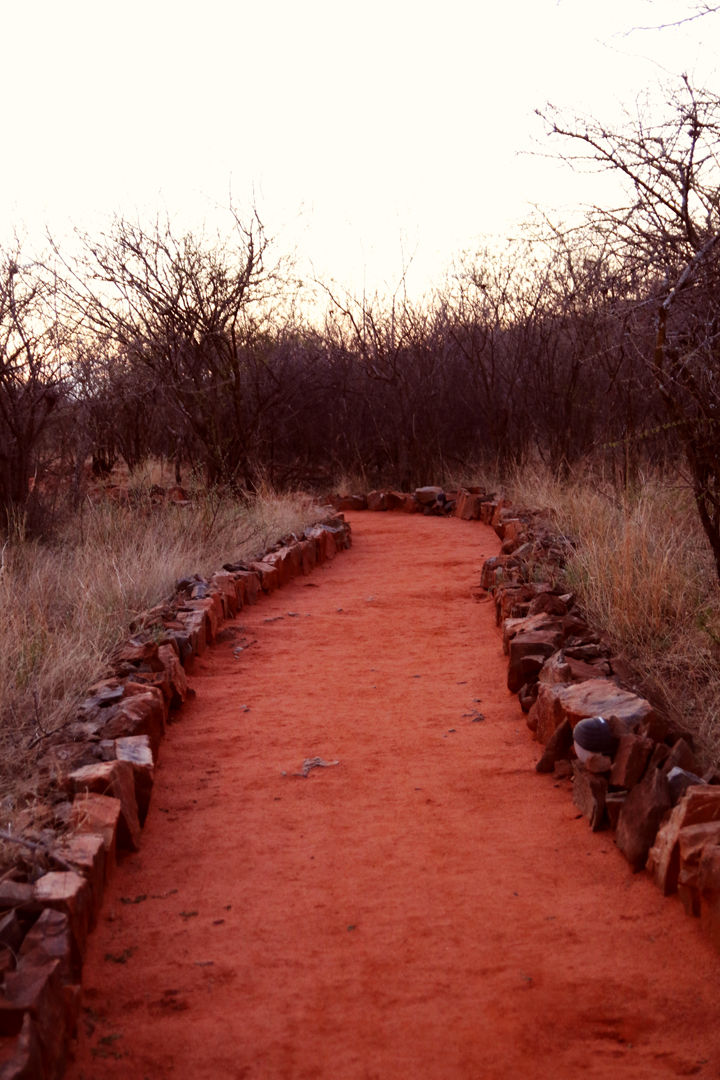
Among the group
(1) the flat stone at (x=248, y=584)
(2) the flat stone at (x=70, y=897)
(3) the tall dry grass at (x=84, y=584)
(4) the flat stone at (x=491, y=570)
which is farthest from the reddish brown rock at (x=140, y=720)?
(4) the flat stone at (x=491, y=570)

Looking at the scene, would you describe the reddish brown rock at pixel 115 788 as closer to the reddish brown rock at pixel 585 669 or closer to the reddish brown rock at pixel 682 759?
the reddish brown rock at pixel 682 759

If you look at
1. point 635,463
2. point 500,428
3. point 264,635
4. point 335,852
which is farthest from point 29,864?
point 500,428

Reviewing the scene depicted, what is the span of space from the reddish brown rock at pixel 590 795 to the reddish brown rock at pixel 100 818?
1630 millimetres

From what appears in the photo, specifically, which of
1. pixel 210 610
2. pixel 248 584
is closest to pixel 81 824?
pixel 210 610

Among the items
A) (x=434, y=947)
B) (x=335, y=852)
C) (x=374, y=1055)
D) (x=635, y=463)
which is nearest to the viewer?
(x=374, y=1055)

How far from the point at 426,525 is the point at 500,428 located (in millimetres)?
3670

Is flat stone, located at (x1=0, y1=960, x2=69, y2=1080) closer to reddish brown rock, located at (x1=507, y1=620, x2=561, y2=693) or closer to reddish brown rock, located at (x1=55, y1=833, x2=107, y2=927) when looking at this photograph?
reddish brown rock, located at (x1=55, y1=833, x2=107, y2=927)

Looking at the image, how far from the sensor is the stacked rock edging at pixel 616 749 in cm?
269

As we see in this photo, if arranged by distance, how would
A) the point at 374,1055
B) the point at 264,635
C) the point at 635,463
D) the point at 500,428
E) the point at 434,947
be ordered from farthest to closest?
the point at 500,428 < the point at 635,463 < the point at 264,635 < the point at 434,947 < the point at 374,1055

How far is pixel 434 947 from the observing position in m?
2.59

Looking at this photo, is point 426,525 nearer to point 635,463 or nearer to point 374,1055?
point 635,463

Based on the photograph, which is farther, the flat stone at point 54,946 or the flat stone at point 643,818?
the flat stone at point 643,818

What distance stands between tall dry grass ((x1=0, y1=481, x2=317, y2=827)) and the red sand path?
0.55m

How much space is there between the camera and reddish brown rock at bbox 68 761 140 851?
3.18 meters
